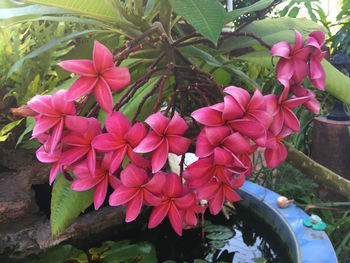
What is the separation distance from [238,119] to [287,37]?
269 mm

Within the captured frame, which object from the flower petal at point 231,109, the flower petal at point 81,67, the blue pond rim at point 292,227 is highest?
the flower petal at point 81,67

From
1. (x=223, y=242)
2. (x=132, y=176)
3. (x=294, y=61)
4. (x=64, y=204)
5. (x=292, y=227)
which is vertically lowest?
(x=223, y=242)

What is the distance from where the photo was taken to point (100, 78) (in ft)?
0.95

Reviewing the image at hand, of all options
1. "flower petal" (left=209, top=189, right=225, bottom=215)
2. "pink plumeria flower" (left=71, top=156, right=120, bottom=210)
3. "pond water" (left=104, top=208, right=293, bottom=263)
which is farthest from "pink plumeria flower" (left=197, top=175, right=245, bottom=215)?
"pond water" (left=104, top=208, right=293, bottom=263)

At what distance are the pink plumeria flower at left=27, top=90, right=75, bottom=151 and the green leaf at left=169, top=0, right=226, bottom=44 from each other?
0.53 feet

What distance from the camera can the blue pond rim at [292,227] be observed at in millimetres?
746

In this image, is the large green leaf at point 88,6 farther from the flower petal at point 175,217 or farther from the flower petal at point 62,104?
the flower petal at point 175,217

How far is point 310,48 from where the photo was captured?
0.34m

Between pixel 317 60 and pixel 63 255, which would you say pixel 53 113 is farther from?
pixel 63 255

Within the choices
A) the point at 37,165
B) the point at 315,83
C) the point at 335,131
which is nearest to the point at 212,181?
the point at 315,83

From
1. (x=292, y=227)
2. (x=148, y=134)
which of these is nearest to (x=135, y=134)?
(x=148, y=134)

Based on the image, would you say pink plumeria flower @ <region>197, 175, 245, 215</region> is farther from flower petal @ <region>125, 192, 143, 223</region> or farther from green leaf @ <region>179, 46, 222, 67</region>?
green leaf @ <region>179, 46, 222, 67</region>

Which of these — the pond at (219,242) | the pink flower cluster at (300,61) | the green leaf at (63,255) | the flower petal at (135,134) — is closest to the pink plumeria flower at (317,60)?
the pink flower cluster at (300,61)

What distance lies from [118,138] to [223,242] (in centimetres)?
94
